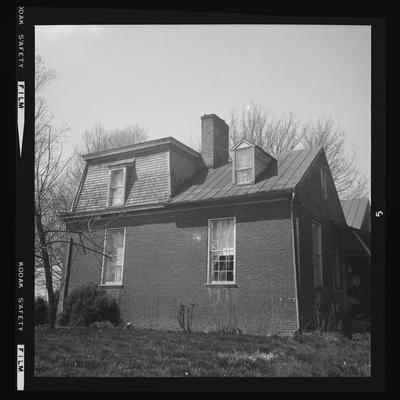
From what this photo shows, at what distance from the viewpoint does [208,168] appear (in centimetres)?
1000

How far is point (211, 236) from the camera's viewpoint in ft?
28.1

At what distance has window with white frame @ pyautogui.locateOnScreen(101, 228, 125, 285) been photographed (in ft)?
24.3

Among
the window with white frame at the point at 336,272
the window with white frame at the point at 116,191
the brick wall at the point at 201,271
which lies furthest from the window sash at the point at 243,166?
the window with white frame at the point at 116,191

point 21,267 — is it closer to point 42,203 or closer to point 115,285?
point 42,203

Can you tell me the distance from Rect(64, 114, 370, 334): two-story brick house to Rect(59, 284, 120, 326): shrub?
0.14 m

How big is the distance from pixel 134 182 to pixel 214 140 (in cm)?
185

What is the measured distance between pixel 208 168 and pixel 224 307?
315 cm

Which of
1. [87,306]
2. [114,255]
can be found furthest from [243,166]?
[87,306]

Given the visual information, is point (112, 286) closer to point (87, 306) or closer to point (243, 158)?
point (87, 306)

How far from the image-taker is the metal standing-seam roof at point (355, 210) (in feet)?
22.7

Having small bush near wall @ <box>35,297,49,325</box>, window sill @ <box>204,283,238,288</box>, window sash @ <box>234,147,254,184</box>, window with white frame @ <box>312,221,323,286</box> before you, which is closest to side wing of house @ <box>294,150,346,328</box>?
window with white frame @ <box>312,221,323,286</box>
